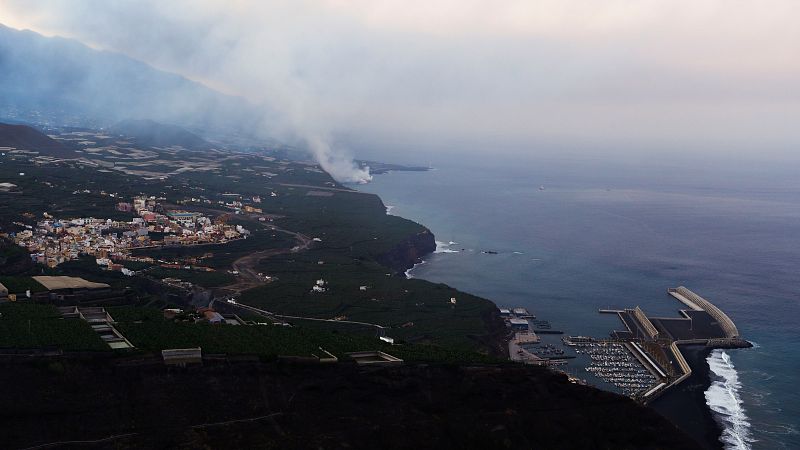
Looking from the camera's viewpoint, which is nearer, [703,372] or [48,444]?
[48,444]

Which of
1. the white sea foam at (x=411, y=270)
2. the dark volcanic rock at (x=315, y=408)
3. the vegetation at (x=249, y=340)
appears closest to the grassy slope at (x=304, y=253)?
the white sea foam at (x=411, y=270)

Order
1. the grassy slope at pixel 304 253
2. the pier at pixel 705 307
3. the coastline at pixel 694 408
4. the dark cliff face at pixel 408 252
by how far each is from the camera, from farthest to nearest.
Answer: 1. the dark cliff face at pixel 408 252
2. the pier at pixel 705 307
3. the grassy slope at pixel 304 253
4. the coastline at pixel 694 408

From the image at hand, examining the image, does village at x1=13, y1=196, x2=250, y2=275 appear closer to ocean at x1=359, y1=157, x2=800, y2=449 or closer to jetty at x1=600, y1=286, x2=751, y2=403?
ocean at x1=359, y1=157, x2=800, y2=449

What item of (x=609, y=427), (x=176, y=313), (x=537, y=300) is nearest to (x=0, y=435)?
(x=176, y=313)

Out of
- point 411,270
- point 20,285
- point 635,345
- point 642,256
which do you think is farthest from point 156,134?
point 635,345

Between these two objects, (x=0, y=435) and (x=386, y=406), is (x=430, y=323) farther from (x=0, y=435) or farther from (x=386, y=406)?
(x=0, y=435)

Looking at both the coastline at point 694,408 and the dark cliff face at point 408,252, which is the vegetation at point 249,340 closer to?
the coastline at point 694,408
